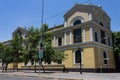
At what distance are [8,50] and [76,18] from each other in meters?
17.4

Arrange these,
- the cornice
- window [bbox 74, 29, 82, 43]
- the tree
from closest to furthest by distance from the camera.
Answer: the cornice < window [bbox 74, 29, 82, 43] < the tree

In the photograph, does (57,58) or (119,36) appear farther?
(119,36)

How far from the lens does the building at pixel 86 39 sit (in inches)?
1426

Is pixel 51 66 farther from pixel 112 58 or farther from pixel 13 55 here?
pixel 112 58

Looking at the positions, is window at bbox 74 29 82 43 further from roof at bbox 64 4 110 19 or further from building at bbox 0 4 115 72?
roof at bbox 64 4 110 19

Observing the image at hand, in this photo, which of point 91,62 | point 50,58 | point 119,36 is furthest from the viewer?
point 119,36

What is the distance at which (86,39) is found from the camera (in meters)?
37.2

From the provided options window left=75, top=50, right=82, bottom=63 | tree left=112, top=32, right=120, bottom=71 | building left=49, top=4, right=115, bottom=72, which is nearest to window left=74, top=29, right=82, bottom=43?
building left=49, top=4, right=115, bottom=72

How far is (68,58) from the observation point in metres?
39.7

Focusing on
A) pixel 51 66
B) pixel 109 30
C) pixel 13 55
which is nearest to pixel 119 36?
pixel 109 30

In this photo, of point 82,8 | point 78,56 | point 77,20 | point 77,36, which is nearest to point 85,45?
point 78,56

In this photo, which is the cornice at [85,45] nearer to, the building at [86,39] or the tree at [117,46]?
the building at [86,39]

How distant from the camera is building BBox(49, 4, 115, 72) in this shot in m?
36.2

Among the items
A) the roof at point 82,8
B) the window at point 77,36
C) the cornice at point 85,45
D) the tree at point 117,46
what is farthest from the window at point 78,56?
the tree at point 117,46
